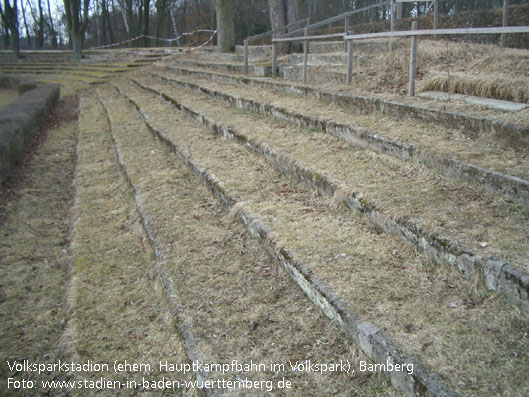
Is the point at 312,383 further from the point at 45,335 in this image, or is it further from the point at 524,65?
the point at 524,65

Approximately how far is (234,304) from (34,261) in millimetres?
2160

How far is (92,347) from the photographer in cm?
252

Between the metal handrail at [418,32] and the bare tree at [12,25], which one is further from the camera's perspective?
the bare tree at [12,25]

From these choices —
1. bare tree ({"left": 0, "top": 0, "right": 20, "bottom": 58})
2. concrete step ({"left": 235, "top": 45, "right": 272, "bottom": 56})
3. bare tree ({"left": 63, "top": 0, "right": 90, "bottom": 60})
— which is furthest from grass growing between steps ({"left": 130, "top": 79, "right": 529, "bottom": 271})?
bare tree ({"left": 0, "top": 0, "right": 20, "bottom": 58})

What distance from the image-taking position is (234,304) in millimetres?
2555

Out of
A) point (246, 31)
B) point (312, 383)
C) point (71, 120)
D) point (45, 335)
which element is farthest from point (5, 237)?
point (246, 31)

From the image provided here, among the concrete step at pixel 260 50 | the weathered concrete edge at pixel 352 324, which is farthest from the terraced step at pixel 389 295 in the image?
the concrete step at pixel 260 50

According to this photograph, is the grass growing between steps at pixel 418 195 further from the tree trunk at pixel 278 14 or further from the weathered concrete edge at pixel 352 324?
the tree trunk at pixel 278 14

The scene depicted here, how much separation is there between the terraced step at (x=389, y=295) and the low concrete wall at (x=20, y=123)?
3.70 metres

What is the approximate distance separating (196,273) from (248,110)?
13.9 feet

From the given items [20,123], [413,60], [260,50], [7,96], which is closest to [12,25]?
[7,96]

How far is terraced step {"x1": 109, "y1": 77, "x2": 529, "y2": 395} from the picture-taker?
173 cm

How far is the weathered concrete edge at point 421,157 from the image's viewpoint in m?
2.70

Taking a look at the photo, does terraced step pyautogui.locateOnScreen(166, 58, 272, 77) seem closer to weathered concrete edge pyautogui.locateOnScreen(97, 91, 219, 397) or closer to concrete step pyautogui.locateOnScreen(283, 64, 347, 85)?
concrete step pyautogui.locateOnScreen(283, 64, 347, 85)
